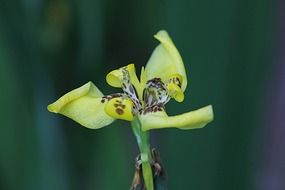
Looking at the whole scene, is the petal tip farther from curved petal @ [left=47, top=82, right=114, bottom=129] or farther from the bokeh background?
the bokeh background

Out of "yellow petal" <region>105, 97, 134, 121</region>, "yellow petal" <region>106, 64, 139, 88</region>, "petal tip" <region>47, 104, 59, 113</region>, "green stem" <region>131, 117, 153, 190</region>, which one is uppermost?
"yellow petal" <region>106, 64, 139, 88</region>

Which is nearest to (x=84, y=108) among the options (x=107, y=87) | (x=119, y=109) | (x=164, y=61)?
(x=119, y=109)

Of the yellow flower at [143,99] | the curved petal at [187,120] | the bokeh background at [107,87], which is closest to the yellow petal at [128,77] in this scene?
the yellow flower at [143,99]

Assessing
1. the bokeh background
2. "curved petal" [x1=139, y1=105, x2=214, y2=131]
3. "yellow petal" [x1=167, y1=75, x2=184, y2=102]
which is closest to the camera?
"curved petal" [x1=139, y1=105, x2=214, y2=131]

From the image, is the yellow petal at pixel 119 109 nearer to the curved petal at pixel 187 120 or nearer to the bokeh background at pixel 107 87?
the curved petal at pixel 187 120

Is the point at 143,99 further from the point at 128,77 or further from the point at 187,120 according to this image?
the point at 187,120

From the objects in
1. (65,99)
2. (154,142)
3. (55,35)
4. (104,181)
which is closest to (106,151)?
(104,181)

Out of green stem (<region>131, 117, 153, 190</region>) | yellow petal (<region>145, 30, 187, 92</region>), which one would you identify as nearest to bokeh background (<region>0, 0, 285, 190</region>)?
yellow petal (<region>145, 30, 187, 92</region>)

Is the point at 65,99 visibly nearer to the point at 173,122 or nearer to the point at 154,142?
the point at 173,122
